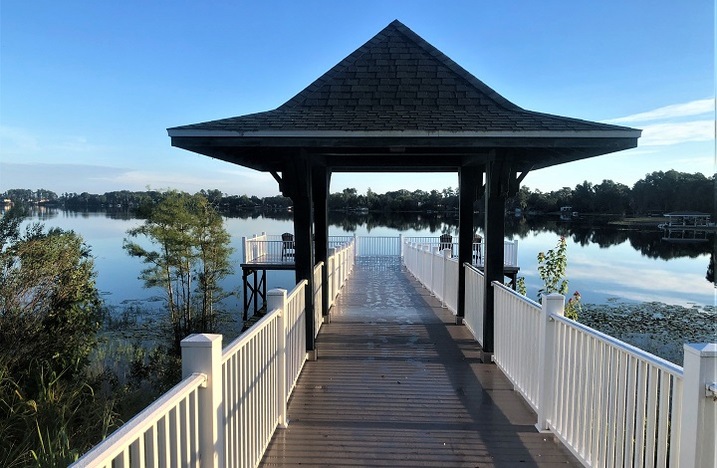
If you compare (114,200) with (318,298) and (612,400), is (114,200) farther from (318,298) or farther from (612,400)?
(612,400)

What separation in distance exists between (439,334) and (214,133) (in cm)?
411

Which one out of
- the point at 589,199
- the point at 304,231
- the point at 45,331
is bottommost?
the point at 45,331

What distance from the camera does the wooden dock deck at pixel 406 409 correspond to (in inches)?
121

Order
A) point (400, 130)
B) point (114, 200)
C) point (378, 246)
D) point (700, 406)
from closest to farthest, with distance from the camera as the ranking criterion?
point (700, 406), point (400, 130), point (378, 246), point (114, 200)

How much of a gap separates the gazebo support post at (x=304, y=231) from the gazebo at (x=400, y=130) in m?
0.01

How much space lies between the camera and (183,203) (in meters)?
15.3

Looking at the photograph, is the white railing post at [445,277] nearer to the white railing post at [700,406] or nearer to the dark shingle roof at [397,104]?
the dark shingle roof at [397,104]

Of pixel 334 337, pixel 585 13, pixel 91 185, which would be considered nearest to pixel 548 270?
pixel 334 337

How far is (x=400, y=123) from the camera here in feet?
15.0

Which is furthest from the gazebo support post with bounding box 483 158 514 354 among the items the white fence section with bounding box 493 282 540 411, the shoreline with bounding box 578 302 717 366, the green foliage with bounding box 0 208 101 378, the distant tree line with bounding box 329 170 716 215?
the distant tree line with bounding box 329 170 716 215

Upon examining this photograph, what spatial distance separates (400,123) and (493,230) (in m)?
1.75

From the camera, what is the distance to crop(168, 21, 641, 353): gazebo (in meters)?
4.41

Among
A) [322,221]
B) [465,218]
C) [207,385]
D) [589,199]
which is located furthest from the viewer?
[589,199]

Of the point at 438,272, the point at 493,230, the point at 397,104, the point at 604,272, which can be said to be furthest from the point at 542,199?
the point at 397,104
